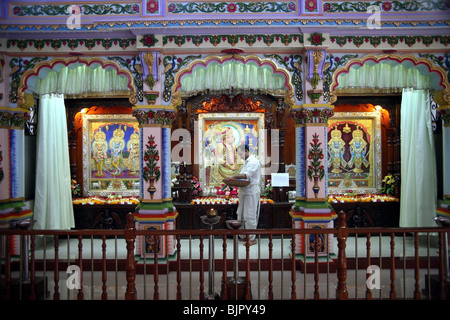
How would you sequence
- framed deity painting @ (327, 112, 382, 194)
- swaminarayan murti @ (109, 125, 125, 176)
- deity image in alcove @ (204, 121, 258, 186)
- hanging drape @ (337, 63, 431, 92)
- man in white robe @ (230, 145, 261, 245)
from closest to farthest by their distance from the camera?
hanging drape @ (337, 63, 431, 92) < man in white robe @ (230, 145, 261, 245) < deity image in alcove @ (204, 121, 258, 186) < framed deity painting @ (327, 112, 382, 194) < swaminarayan murti @ (109, 125, 125, 176)

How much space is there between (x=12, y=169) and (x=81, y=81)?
1950mm

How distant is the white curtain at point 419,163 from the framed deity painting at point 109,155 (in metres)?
5.95

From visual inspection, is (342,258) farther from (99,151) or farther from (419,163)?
(99,151)

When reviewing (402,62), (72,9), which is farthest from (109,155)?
(402,62)

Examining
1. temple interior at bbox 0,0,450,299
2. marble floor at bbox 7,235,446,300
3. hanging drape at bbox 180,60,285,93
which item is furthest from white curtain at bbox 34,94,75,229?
hanging drape at bbox 180,60,285,93

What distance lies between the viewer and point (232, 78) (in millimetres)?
6340

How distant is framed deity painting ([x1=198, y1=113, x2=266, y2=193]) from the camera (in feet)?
27.9

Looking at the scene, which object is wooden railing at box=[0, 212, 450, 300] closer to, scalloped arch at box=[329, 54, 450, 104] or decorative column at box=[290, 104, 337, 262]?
decorative column at box=[290, 104, 337, 262]

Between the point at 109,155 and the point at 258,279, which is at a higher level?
the point at 109,155

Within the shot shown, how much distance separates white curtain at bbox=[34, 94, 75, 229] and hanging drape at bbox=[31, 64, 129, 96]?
0.73 meters

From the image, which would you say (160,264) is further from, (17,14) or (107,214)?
(17,14)

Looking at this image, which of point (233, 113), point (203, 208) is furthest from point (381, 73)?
point (203, 208)

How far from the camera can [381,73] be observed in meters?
6.47

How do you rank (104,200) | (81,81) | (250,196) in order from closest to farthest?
1. (81,81)
2. (250,196)
3. (104,200)
